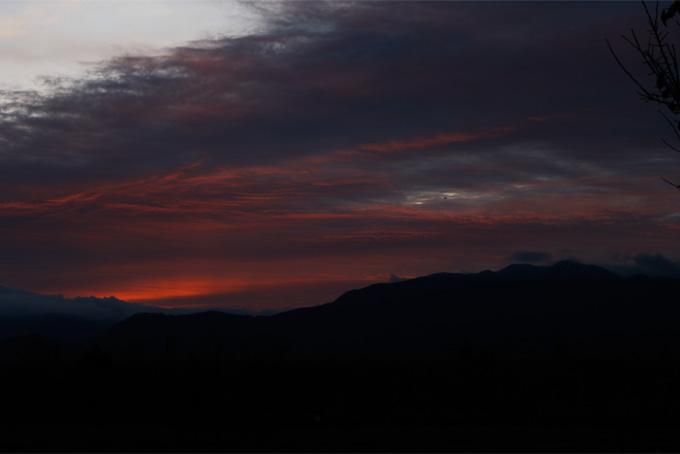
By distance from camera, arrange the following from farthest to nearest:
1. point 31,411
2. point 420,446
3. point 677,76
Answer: point 31,411, point 420,446, point 677,76

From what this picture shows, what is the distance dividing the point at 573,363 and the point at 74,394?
697 inches

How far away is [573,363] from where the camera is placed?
30734mm

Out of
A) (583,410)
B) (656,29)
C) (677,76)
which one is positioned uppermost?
(656,29)

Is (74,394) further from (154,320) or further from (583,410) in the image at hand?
(154,320)

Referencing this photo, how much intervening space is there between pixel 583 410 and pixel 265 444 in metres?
10.6

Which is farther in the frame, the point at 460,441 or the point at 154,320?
the point at 154,320

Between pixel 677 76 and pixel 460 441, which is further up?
pixel 677 76

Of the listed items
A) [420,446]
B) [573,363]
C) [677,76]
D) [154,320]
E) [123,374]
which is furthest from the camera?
[154,320]

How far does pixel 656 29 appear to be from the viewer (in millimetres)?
12531

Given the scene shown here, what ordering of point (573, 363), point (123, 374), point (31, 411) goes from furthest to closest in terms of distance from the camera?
point (573, 363) → point (123, 374) → point (31, 411)

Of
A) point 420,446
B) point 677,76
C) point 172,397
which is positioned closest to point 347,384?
point 172,397

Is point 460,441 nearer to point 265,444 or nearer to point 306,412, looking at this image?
point 265,444

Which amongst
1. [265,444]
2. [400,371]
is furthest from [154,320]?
[265,444]

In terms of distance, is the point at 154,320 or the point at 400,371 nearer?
the point at 400,371
